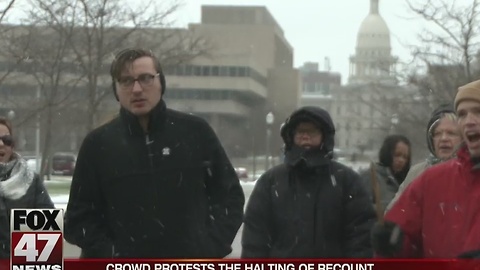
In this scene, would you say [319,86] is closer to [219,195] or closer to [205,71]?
[205,71]

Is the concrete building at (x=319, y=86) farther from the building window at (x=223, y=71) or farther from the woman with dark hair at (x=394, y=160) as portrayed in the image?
the woman with dark hair at (x=394, y=160)

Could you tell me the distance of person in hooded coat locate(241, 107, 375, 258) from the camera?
3.44 metres

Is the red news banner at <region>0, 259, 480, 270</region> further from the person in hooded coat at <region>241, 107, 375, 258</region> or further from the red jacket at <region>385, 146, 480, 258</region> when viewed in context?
the person in hooded coat at <region>241, 107, 375, 258</region>

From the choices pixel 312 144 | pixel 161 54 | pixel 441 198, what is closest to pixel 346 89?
pixel 161 54

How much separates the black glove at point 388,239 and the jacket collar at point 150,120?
0.80 metres

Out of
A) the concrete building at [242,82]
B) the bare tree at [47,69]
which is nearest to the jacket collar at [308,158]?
the concrete building at [242,82]

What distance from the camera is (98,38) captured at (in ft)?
36.6

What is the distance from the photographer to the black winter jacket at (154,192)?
317cm

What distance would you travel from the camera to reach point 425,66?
12750 mm

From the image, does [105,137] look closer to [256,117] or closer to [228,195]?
[228,195]

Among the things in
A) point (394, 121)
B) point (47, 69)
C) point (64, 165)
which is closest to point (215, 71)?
point (394, 121)

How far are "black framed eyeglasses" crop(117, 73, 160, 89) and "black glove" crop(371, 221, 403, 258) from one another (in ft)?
2.77

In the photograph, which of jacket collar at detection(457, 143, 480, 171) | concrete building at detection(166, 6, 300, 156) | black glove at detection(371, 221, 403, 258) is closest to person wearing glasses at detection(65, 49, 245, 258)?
black glove at detection(371, 221, 403, 258)

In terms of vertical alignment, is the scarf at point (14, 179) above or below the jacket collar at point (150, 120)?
below
